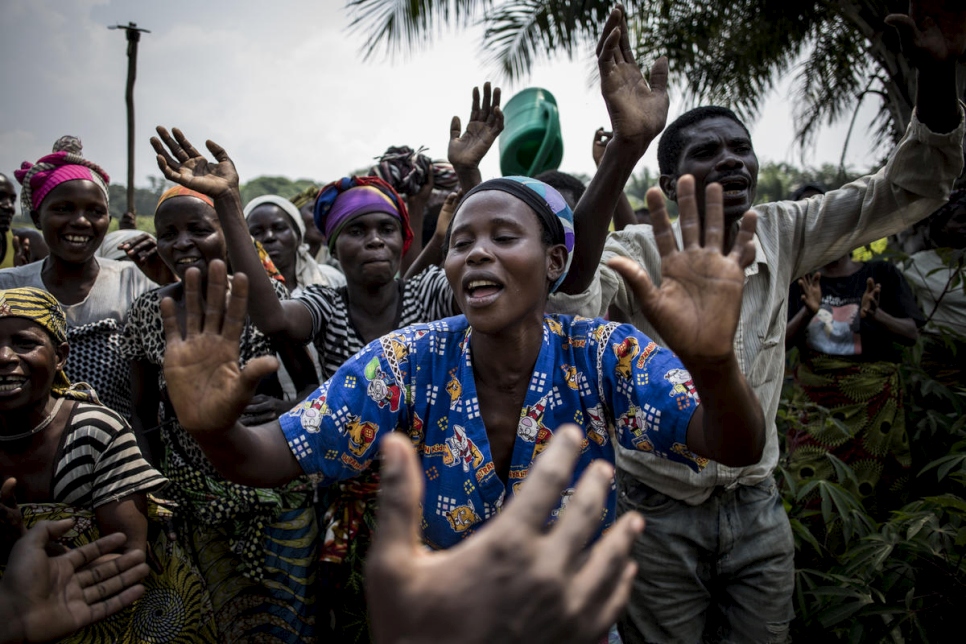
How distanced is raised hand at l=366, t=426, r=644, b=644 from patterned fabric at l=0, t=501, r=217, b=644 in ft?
5.40

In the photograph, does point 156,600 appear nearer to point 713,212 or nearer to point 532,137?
point 713,212

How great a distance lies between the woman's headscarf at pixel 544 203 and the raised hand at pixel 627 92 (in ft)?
1.05

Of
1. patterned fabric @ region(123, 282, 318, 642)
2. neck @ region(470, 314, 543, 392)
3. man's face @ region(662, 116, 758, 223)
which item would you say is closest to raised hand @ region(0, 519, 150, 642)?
patterned fabric @ region(123, 282, 318, 642)

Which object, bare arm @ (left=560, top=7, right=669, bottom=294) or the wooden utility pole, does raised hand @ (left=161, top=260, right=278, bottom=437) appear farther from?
the wooden utility pole

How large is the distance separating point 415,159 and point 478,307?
217 centimetres

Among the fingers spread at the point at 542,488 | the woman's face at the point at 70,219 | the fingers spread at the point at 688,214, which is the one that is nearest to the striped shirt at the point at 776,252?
the fingers spread at the point at 688,214

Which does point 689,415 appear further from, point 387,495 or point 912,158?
point 912,158

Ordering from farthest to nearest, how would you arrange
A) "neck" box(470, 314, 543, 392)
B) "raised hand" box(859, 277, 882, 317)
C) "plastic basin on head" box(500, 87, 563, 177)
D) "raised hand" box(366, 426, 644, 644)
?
"plastic basin on head" box(500, 87, 563, 177) < "raised hand" box(859, 277, 882, 317) < "neck" box(470, 314, 543, 392) < "raised hand" box(366, 426, 644, 644)

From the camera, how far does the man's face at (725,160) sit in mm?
2314

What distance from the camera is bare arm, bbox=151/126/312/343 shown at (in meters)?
2.23

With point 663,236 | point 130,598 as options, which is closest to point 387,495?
point 663,236

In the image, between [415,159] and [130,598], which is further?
[415,159]

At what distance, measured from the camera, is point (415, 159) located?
3660mm

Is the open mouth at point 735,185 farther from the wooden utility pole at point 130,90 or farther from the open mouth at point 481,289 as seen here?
the wooden utility pole at point 130,90
